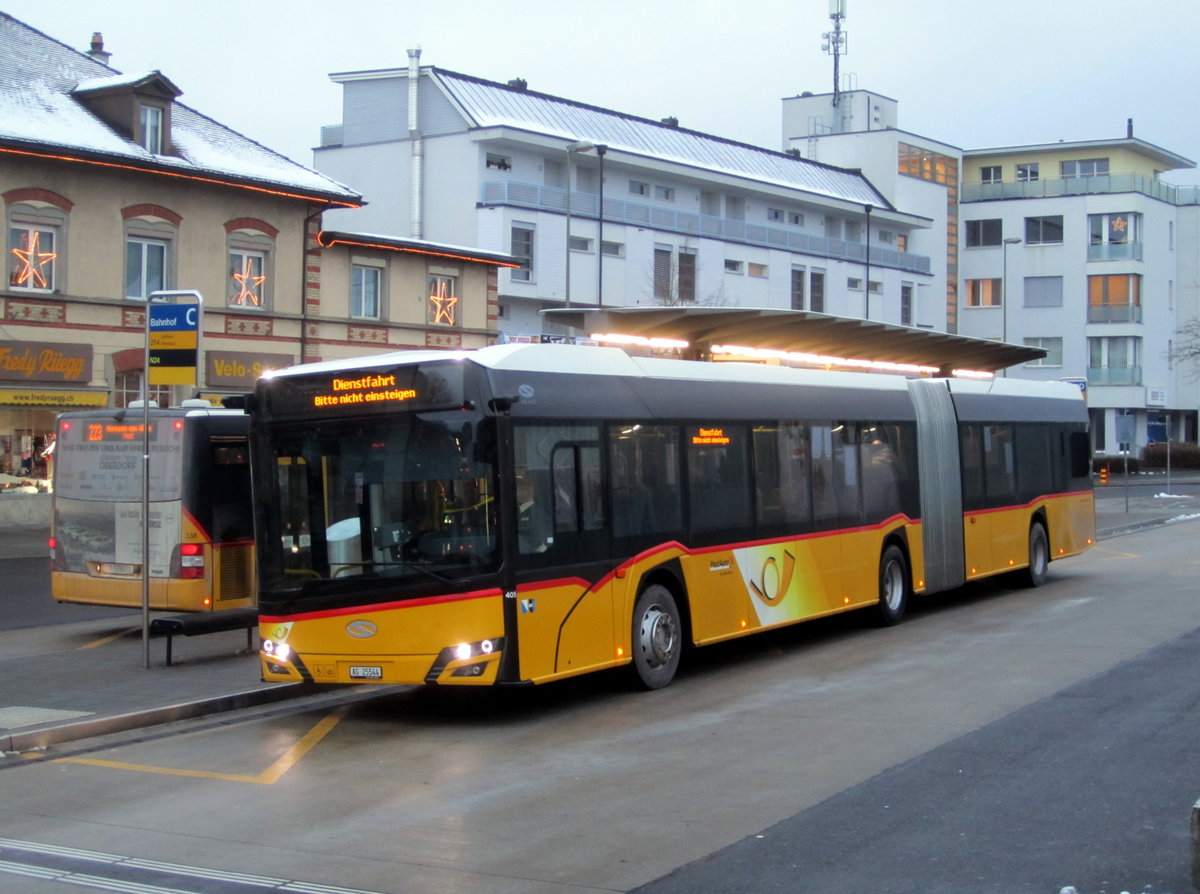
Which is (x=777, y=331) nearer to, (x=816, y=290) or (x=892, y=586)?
(x=892, y=586)

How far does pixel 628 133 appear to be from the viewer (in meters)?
59.6

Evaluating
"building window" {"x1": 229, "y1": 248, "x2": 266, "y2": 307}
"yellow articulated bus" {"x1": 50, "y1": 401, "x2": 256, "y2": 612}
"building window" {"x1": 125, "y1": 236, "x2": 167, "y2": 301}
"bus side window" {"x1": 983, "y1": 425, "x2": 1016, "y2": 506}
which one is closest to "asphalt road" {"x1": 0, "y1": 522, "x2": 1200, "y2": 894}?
"yellow articulated bus" {"x1": 50, "y1": 401, "x2": 256, "y2": 612}

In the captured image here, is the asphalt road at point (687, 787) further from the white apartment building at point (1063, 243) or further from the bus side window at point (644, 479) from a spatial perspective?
the white apartment building at point (1063, 243)

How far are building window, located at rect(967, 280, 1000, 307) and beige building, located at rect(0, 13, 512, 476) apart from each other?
49.0 m

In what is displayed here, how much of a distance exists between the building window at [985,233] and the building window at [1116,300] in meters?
6.02

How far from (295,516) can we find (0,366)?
22.2 metres

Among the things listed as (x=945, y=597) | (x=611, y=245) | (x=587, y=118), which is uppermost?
(x=587, y=118)

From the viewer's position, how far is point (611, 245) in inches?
2185

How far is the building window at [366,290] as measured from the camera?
37.9 m

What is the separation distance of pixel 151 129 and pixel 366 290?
23.4 feet

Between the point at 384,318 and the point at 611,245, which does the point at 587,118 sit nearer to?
the point at 611,245

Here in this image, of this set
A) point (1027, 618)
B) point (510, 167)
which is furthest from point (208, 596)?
point (510, 167)

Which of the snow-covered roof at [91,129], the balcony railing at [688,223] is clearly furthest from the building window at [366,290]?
the balcony railing at [688,223]

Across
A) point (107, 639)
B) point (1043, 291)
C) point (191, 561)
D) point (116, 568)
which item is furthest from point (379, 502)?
point (1043, 291)
